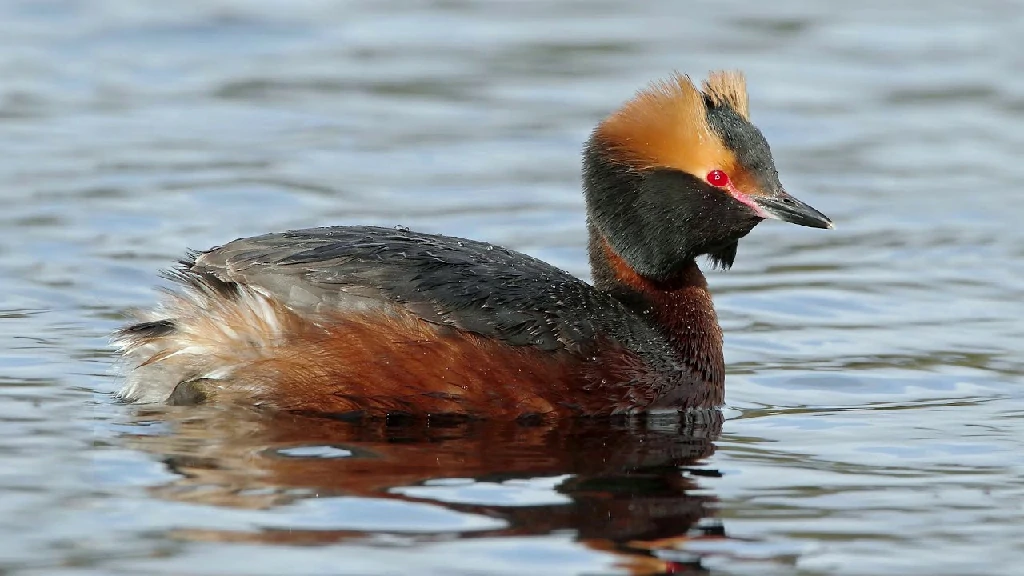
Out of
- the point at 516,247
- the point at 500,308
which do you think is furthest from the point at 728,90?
the point at 516,247

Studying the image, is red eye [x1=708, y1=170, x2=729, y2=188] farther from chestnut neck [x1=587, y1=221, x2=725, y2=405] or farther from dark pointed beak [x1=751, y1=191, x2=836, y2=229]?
chestnut neck [x1=587, y1=221, x2=725, y2=405]

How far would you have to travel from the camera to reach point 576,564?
6379 millimetres

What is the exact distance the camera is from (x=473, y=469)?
7.52 metres

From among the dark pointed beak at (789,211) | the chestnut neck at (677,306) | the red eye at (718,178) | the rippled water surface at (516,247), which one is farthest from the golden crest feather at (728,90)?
the rippled water surface at (516,247)

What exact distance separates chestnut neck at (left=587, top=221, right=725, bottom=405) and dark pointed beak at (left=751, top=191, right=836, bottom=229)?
1.84 ft

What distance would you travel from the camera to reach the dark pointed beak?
28.1 feet

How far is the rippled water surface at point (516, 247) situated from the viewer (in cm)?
675

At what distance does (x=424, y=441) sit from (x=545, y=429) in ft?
2.00

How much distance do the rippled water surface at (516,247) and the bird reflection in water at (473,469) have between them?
0.07 feet

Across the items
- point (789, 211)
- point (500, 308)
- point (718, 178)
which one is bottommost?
point (500, 308)

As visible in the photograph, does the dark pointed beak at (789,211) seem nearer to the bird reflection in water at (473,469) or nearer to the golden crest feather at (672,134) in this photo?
the golden crest feather at (672,134)

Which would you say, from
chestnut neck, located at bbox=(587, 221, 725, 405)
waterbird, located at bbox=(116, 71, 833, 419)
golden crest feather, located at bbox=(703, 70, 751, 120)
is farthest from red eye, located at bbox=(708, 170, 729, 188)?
chestnut neck, located at bbox=(587, 221, 725, 405)

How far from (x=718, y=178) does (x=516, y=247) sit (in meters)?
3.30

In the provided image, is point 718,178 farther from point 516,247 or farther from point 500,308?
point 516,247
